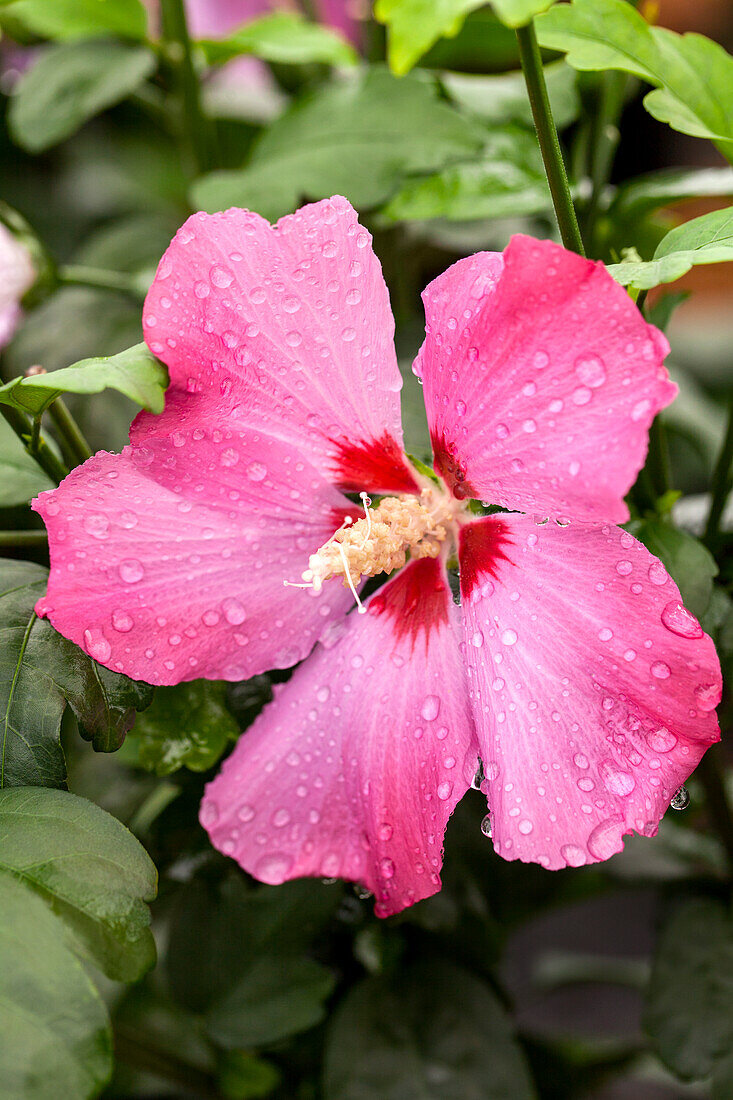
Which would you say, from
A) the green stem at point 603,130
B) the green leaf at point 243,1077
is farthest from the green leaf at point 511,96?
the green leaf at point 243,1077

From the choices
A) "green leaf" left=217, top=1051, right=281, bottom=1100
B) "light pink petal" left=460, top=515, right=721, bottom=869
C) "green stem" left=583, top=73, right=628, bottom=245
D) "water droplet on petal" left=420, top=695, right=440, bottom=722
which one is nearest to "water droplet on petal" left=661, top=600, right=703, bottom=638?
"light pink petal" left=460, top=515, right=721, bottom=869

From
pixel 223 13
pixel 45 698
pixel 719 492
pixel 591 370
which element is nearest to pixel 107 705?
pixel 45 698

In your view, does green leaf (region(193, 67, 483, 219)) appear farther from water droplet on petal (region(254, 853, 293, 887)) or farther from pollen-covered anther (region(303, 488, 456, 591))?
water droplet on petal (region(254, 853, 293, 887))

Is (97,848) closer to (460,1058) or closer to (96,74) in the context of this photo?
(460,1058)

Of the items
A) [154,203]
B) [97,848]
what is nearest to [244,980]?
[97,848]

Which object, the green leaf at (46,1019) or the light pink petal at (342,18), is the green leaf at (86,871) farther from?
the light pink petal at (342,18)
